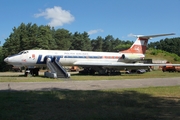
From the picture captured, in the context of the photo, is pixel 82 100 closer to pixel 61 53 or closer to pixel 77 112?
pixel 77 112

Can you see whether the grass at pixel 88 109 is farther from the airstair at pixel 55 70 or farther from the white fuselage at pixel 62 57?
the white fuselage at pixel 62 57

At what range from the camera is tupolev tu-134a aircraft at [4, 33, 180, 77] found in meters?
26.5

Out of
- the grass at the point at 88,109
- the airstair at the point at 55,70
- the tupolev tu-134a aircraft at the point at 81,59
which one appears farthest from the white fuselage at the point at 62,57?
the grass at the point at 88,109

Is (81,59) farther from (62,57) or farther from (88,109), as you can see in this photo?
(88,109)

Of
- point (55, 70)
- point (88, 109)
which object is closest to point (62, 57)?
point (55, 70)

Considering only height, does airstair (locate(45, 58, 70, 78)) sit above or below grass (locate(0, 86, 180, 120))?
above

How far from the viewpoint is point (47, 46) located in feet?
196

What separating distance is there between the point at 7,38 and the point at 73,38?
44963 mm

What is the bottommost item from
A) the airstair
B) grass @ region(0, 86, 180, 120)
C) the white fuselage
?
grass @ region(0, 86, 180, 120)

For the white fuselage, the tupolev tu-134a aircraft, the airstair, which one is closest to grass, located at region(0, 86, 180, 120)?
the airstair

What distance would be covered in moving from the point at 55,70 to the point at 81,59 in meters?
6.50

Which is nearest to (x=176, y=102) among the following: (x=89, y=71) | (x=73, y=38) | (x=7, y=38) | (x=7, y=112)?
(x=7, y=112)

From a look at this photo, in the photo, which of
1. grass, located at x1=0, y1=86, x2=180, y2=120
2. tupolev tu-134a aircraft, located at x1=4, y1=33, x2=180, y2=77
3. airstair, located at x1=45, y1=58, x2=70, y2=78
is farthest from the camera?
tupolev tu-134a aircraft, located at x1=4, y1=33, x2=180, y2=77

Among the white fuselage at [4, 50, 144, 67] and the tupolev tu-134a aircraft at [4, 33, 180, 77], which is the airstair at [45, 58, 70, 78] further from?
the white fuselage at [4, 50, 144, 67]
